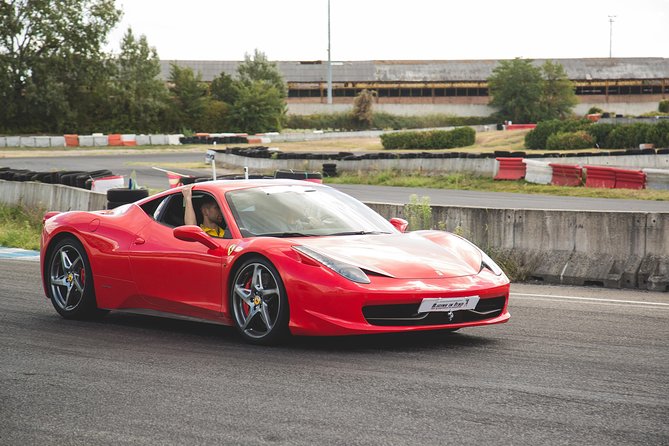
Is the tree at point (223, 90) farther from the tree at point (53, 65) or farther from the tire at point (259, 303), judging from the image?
the tire at point (259, 303)

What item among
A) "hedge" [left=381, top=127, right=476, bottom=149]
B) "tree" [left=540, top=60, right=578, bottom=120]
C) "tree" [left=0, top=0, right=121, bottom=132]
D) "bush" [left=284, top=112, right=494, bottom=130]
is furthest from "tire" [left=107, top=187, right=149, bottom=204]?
"tree" [left=540, top=60, right=578, bottom=120]

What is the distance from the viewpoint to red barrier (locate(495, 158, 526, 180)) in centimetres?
3497

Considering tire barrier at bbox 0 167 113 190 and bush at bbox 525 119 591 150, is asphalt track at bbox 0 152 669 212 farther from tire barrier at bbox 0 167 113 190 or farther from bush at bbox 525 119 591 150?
bush at bbox 525 119 591 150

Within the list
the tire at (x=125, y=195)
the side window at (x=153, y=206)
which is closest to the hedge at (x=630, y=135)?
the tire at (x=125, y=195)

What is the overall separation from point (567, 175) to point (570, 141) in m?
19.5

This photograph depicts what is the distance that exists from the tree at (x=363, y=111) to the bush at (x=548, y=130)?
37.3 metres

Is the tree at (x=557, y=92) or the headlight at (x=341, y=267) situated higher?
the tree at (x=557, y=92)

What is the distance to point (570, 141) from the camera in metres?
52.1

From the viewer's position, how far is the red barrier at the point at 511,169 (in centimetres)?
3497

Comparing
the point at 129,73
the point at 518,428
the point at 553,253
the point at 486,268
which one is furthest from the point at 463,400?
the point at 129,73

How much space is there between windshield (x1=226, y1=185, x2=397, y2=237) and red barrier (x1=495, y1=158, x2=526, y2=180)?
87.6 feet

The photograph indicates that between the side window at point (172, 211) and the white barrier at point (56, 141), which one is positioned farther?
the white barrier at point (56, 141)

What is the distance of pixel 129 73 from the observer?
3189 inches

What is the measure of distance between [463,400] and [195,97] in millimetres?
78263
